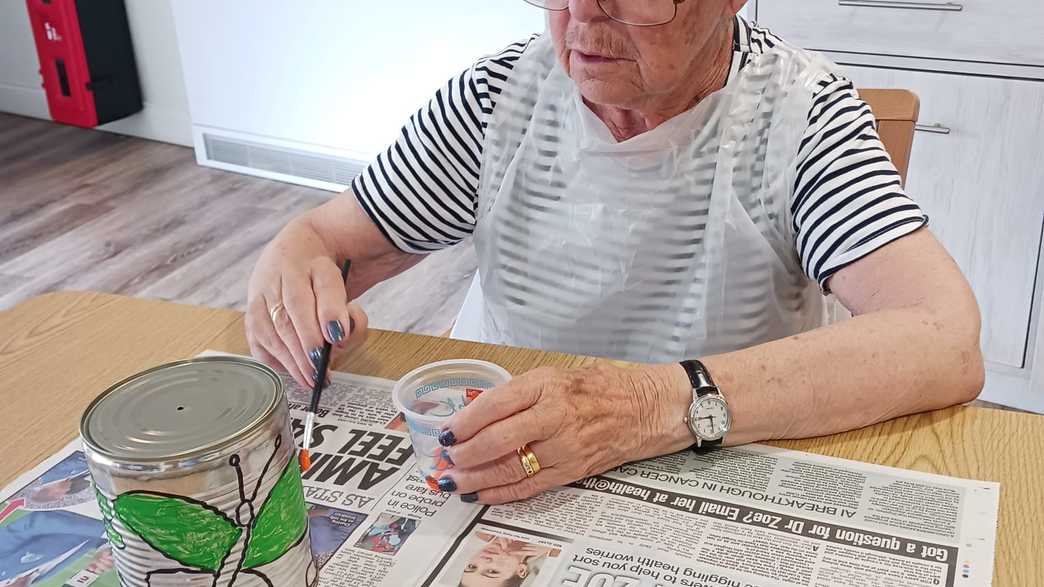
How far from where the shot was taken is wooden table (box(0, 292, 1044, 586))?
80cm

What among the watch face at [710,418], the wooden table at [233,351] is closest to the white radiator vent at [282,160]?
the wooden table at [233,351]

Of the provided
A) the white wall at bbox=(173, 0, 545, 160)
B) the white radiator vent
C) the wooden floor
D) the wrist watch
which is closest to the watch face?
the wrist watch

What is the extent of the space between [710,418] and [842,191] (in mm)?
339

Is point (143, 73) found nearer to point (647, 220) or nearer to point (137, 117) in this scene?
point (137, 117)

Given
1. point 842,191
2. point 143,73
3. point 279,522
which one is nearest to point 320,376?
point 279,522

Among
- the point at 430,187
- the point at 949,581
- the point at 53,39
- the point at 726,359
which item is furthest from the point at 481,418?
the point at 53,39

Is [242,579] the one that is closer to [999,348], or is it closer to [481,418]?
[481,418]

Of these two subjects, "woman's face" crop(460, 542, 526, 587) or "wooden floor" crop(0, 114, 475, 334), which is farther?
"wooden floor" crop(0, 114, 475, 334)

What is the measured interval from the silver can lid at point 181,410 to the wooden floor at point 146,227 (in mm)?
2064

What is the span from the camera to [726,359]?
91 centimetres

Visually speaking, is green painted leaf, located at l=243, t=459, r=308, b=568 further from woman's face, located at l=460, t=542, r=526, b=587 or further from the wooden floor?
the wooden floor

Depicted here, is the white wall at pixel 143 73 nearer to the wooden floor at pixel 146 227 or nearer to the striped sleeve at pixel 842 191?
the wooden floor at pixel 146 227

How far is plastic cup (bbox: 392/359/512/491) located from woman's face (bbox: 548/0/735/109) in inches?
13.7

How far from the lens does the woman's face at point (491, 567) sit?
2.36ft
